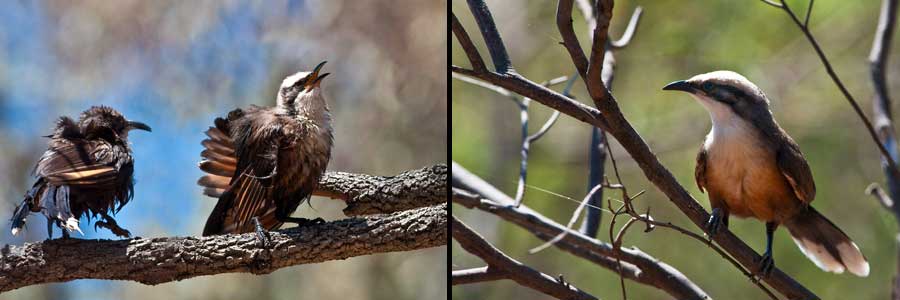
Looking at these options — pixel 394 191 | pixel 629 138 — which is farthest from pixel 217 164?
pixel 629 138

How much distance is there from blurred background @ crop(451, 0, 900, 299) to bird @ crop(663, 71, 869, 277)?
35 mm

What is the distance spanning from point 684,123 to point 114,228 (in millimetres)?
1265

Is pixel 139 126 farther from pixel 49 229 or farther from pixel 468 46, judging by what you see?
pixel 468 46

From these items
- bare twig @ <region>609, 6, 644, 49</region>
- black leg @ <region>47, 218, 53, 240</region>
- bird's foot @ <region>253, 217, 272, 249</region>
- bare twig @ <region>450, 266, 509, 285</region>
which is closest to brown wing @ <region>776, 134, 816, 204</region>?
bare twig @ <region>609, 6, 644, 49</region>

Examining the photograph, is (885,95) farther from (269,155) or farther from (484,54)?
(269,155)

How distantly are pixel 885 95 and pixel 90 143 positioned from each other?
1632 millimetres

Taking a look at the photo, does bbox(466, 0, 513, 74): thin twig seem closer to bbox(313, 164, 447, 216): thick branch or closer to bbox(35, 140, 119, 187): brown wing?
bbox(313, 164, 447, 216): thick branch

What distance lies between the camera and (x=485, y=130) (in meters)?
2.02

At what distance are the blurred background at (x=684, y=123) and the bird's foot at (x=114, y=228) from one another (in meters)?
0.68

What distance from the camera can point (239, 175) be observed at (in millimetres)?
1807

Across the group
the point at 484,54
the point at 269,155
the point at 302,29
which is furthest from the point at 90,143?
the point at 484,54

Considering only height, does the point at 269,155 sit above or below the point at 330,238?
above

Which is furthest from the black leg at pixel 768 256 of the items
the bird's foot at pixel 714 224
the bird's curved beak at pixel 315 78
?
the bird's curved beak at pixel 315 78

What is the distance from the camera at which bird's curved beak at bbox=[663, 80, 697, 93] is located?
5.95 ft
